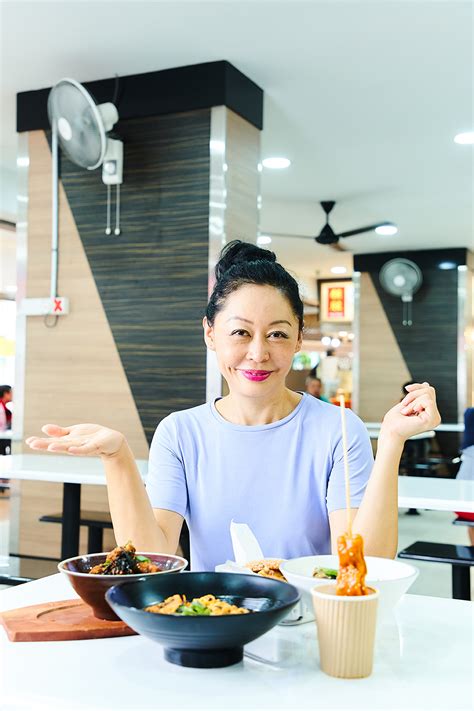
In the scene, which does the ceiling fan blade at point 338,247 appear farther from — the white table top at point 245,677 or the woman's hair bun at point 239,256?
the white table top at point 245,677

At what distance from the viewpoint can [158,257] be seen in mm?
4414

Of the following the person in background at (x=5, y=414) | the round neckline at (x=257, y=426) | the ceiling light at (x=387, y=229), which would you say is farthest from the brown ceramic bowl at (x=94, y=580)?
the person in background at (x=5, y=414)

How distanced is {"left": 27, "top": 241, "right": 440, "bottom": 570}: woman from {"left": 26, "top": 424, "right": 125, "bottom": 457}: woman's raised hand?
0.23m

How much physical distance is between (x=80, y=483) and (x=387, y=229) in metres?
6.10

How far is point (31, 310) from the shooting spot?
4789mm

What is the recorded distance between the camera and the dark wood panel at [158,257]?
169 inches

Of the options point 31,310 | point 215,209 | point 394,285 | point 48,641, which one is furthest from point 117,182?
point 394,285

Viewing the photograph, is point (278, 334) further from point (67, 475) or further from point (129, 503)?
point (67, 475)

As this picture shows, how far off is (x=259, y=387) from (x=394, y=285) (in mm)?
8238

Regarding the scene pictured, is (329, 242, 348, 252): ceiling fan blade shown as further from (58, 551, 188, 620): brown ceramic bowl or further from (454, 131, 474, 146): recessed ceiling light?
(58, 551, 188, 620): brown ceramic bowl

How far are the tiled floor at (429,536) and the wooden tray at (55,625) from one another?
3.67m

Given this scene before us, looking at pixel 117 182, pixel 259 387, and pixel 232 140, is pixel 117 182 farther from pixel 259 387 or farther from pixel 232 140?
pixel 259 387

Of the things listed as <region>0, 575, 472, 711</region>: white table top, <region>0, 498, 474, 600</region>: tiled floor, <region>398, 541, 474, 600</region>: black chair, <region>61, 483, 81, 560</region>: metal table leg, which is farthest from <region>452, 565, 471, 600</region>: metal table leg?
<region>0, 575, 472, 711</region>: white table top

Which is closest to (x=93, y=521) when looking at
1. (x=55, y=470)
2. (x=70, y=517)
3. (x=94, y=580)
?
(x=70, y=517)
